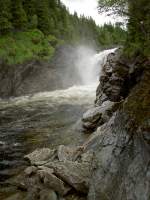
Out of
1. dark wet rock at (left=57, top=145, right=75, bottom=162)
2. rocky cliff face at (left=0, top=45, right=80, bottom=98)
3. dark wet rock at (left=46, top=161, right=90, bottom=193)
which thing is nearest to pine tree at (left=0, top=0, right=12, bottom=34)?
rocky cliff face at (left=0, top=45, right=80, bottom=98)

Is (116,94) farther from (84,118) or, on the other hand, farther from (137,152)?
(137,152)

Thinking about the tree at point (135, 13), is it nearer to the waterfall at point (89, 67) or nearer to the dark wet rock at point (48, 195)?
the dark wet rock at point (48, 195)

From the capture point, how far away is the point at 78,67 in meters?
77.9

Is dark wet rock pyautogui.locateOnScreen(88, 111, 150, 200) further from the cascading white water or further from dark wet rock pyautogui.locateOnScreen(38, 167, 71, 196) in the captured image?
the cascading white water

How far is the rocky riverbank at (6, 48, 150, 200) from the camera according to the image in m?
15.6

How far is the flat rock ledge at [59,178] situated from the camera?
18234mm

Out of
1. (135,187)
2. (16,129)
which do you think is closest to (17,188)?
(135,187)

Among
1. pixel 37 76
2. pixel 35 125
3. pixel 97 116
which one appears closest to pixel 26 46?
pixel 37 76

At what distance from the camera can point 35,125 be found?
35938 mm

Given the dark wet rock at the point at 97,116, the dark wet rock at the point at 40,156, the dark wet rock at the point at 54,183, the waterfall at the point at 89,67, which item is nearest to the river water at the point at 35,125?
the dark wet rock at the point at 40,156

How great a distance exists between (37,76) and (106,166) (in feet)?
163

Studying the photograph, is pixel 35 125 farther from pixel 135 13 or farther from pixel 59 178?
pixel 59 178

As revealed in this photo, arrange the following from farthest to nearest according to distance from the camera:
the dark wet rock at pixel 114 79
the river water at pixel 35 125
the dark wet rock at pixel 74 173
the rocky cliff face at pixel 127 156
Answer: the dark wet rock at pixel 114 79 < the river water at pixel 35 125 < the dark wet rock at pixel 74 173 < the rocky cliff face at pixel 127 156

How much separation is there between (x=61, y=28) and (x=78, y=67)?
22.0m
